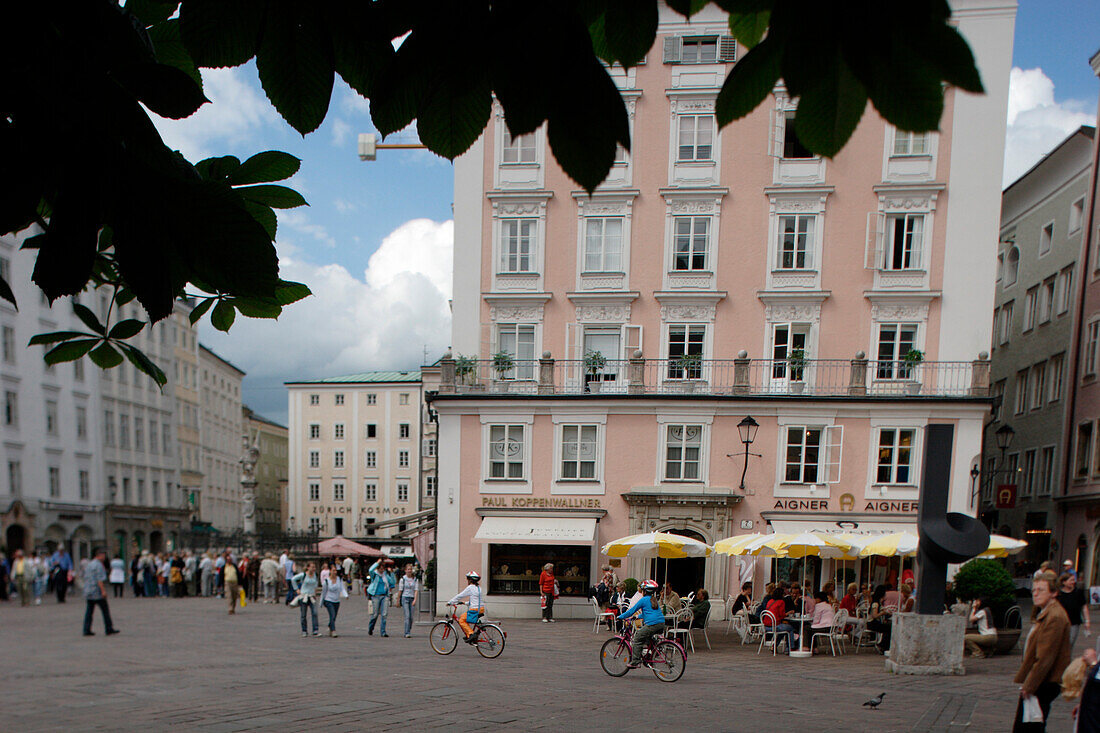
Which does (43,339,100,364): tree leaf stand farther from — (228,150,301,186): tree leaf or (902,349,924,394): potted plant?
(902,349,924,394): potted plant

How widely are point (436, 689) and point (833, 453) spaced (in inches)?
693

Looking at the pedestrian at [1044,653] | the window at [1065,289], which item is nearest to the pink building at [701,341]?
the window at [1065,289]

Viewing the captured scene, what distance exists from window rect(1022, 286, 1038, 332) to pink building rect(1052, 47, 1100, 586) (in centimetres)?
547

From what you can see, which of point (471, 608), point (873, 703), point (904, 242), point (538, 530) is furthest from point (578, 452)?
point (873, 703)

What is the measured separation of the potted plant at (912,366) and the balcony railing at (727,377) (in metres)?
0.03

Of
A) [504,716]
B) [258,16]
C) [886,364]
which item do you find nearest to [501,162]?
[886,364]

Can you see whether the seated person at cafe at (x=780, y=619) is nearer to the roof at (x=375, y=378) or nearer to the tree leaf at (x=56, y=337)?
the tree leaf at (x=56, y=337)

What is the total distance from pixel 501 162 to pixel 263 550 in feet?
73.8

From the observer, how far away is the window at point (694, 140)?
1093 inches

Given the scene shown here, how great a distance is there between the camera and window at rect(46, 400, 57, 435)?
4756 centimetres

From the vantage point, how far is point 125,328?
3.11 metres

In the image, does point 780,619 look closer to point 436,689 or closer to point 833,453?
point 436,689

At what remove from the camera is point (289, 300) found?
9.80 ft

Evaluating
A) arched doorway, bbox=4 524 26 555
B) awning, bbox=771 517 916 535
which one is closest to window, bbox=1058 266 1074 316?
awning, bbox=771 517 916 535
